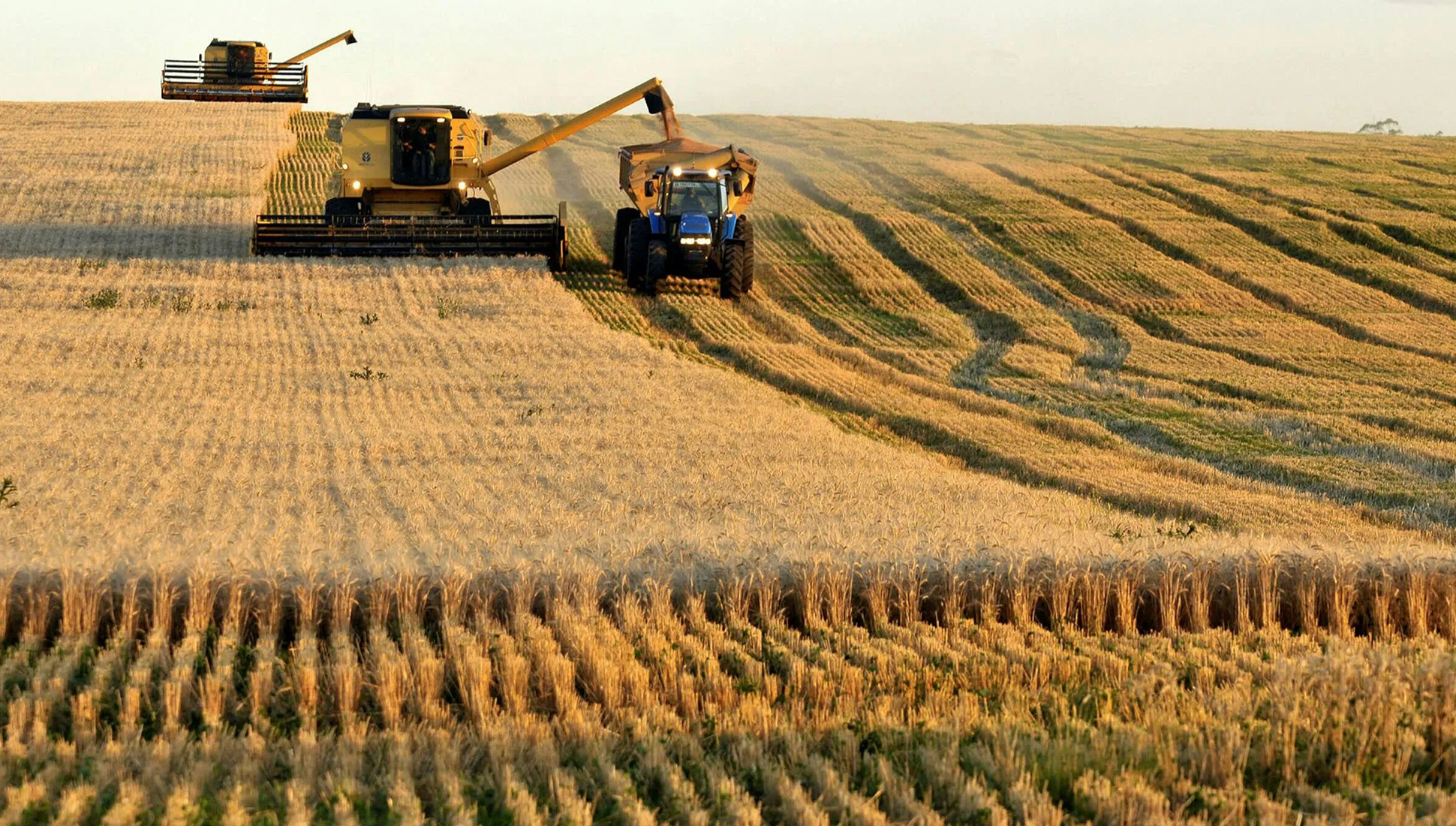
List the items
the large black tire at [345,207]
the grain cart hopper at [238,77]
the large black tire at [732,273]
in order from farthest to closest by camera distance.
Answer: the grain cart hopper at [238,77] < the large black tire at [345,207] < the large black tire at [732,273]

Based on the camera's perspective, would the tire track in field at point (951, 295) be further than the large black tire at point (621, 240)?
No

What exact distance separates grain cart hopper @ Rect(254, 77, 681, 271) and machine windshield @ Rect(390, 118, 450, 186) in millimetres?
15

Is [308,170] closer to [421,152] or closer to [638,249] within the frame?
[421,152]

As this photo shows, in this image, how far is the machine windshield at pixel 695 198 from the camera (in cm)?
2788

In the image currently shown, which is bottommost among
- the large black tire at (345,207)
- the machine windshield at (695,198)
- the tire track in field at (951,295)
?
the tire track in field at (951,295)

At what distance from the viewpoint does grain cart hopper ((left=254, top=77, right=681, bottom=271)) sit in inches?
1186

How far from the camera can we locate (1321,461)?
17.4m

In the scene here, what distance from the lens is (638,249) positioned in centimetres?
2897

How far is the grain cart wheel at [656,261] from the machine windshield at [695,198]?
0.75m

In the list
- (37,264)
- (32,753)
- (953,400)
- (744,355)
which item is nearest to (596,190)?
(37,264)

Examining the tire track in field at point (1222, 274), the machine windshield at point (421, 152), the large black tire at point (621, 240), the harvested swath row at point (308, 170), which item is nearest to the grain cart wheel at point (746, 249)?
the large black tire at point (621, 240)

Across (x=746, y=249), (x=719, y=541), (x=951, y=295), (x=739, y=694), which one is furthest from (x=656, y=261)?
(x=739, y=694)

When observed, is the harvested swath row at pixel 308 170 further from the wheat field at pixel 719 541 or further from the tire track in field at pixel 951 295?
the tire track in field at pixel 951 295

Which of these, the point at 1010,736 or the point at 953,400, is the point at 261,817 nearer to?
the point at 1010,736
